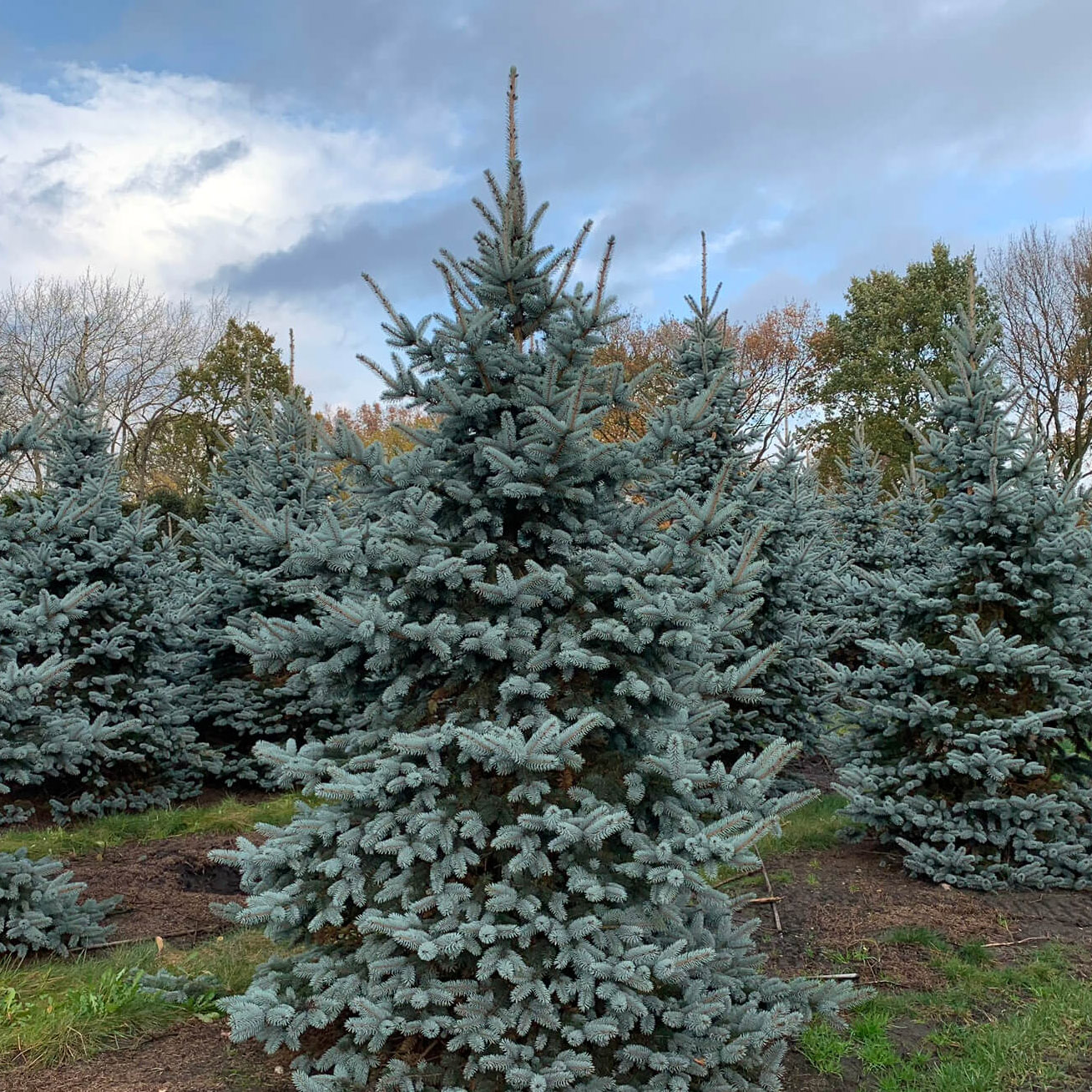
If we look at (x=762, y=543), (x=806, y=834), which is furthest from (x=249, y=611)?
(x=806, y=834)

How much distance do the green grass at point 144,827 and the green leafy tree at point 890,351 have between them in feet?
67.0

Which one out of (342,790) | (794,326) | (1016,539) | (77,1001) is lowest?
(77,1001)

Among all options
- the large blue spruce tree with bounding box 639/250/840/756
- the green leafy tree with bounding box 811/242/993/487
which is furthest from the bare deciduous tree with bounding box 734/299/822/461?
the large blue spruce tree with bounding box 639/250/840/756

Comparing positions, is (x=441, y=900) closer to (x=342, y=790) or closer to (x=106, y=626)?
(x=342, y=790)

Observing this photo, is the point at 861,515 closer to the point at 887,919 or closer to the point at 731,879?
the point at 887,919

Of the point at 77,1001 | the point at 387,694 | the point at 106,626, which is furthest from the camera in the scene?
the point at 106,626

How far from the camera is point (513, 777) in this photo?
10.6 ft

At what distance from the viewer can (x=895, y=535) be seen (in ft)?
39.2

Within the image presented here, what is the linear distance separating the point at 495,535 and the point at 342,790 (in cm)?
106

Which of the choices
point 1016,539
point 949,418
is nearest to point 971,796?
point 1016,539

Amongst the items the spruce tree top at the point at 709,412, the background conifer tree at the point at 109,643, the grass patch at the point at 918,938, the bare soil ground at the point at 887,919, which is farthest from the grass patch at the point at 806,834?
the background conifer tree at the point at 109,643

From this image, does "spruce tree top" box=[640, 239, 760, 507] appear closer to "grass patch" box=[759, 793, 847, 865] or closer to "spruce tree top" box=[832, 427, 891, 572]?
"grass patch" box=[759, 793, 847, 865]

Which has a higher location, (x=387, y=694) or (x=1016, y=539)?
(x=1016, y=539)

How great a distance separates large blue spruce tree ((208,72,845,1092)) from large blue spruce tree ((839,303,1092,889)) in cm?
249
